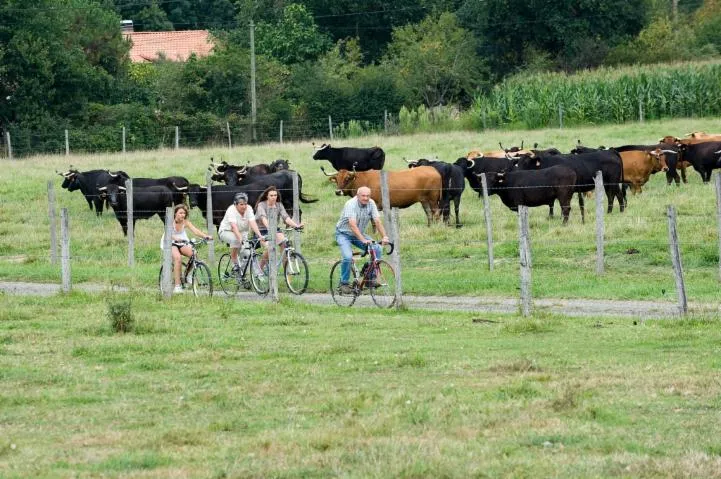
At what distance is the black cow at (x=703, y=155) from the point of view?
37031mm

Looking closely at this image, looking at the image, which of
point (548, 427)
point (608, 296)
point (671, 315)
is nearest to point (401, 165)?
point (608, 296)

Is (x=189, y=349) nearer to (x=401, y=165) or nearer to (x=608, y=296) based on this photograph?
(x=608, y=296)

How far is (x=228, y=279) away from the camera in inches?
901

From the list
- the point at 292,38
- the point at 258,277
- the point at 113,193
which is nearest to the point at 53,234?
the point at 258,277

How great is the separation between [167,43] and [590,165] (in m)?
62.8

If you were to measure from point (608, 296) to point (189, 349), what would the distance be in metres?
7.88

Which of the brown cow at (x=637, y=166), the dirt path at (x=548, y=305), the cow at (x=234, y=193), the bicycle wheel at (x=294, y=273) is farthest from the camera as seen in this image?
the brown cow at (x=637, y=166)

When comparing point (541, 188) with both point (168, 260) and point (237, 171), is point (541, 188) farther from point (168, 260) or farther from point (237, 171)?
point (168, 260)

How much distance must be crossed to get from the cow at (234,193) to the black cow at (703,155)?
11.0 metres

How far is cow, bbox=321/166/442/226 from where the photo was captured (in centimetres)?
3250

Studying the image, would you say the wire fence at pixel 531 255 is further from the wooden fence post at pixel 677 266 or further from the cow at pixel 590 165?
the cow at pixel 590 165

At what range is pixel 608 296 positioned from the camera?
2073 centimetres

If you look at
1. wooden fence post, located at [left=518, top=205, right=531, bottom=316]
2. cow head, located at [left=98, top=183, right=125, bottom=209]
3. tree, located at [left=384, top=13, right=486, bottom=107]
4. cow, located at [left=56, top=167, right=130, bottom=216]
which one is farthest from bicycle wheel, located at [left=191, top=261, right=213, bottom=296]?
tree, located at [left=384, top=13, right=486, bottom=107]

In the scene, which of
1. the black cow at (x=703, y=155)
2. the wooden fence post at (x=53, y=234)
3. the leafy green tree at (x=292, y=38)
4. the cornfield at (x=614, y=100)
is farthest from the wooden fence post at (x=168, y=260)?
the leafy green tree at (x=292, y=38)
